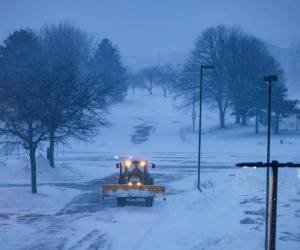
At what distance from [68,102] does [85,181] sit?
340 inches

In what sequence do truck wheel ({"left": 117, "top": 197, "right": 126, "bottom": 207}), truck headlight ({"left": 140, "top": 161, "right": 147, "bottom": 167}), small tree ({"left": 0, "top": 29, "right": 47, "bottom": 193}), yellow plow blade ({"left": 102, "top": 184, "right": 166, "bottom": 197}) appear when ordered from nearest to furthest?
yellow plow blade ({"left": 102, "top": 184, "right": 166, "bottom": 197}) → truck wheel ({"left": 117, "top": 197, "right": 126, "bottom": 207}) → small tree ({"left": 0, "top": 29, "right": 47, "bottom": 193}) → truck headlight ({"left": 140, "top": 161, "right": 147, "bottom": 167})

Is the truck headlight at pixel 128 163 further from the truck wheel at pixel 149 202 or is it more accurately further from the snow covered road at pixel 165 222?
the truck wheel at pixel 149 202

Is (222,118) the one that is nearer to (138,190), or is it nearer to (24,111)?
(24,111)

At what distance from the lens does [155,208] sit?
26.7 meters

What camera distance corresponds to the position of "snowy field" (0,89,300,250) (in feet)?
63.1

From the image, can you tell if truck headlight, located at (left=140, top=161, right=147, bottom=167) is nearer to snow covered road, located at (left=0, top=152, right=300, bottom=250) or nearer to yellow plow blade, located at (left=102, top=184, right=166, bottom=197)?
snow covered road, located at (left=0, top=152, right=300, bottom=250)

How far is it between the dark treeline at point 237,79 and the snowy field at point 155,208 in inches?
487

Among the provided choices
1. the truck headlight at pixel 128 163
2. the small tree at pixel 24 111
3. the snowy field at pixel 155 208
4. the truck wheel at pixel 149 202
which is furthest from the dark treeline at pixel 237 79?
the truck wheel at pixel 149 202

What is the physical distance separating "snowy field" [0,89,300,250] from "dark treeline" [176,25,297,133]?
1238 cm

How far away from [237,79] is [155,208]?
50.0 metres

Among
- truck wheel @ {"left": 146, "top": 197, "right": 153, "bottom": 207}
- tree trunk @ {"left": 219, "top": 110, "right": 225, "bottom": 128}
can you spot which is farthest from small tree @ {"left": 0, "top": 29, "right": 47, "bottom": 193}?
tree trunk @ {"left": 219, "top": 110, "right": 225, "bottom": 128}

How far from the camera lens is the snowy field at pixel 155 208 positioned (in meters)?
19.2

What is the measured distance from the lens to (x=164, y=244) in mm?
18562

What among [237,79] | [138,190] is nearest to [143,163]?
[138,190]
